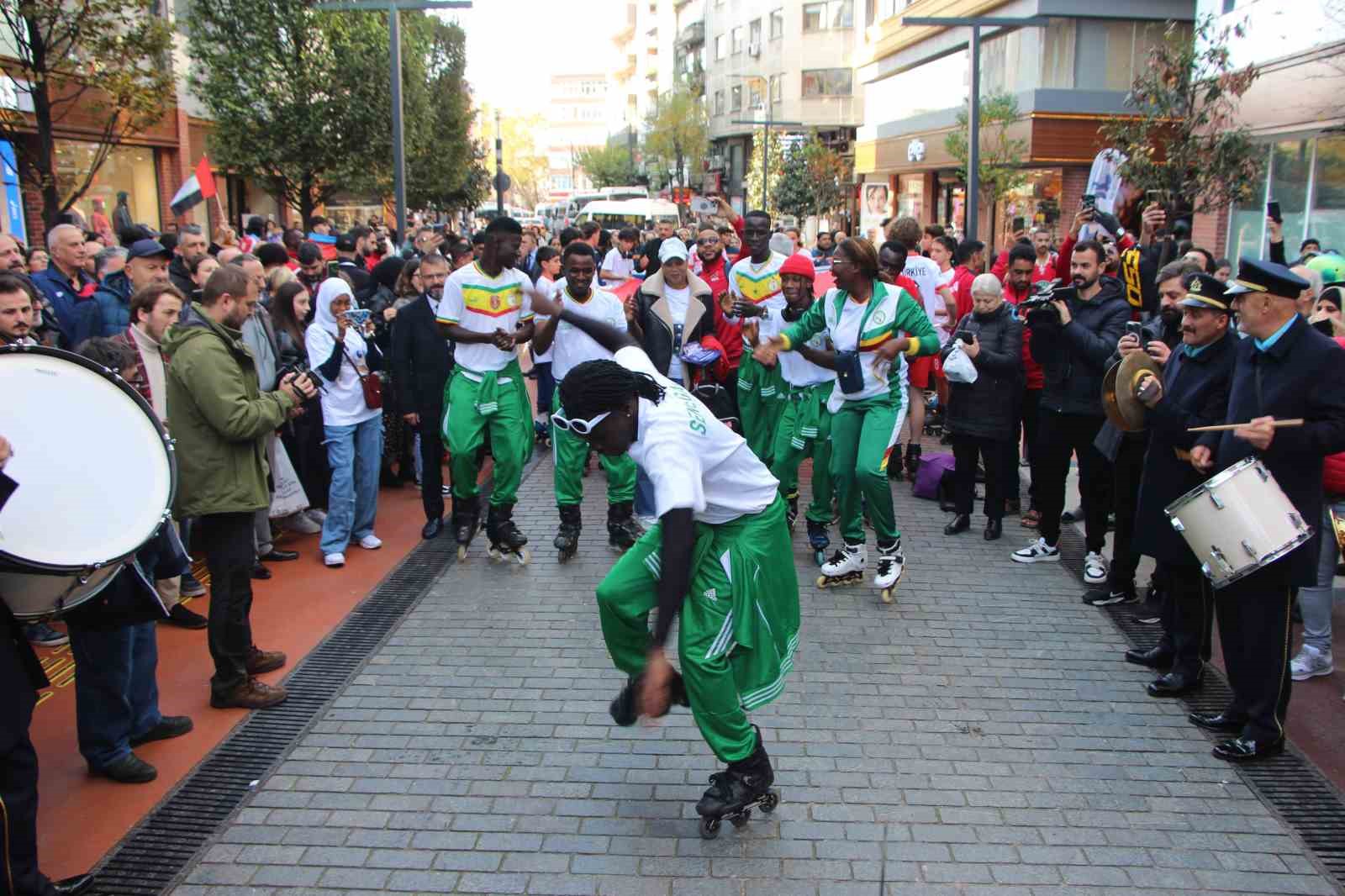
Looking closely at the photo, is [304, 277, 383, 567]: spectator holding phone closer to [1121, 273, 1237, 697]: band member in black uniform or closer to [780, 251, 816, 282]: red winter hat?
[780, 251, 816, 282]: red winter hat

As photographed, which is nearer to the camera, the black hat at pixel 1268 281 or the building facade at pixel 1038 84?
the black hat at pixel 1268 281

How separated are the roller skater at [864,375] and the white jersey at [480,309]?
5.64 feet

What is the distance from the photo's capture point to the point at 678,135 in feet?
210

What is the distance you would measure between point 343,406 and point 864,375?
11.2 feet

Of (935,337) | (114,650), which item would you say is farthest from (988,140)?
(114,650)

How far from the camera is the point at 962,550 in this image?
7.95 m

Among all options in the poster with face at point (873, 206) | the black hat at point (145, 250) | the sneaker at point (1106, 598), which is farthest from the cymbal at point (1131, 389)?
the poster with face at point (873, 206)

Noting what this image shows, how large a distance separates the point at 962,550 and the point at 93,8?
29.9 ft

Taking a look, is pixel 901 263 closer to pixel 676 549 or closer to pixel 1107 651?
pixel 1107 651

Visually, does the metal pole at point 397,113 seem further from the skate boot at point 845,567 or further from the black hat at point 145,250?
the skate boot at point 845,567

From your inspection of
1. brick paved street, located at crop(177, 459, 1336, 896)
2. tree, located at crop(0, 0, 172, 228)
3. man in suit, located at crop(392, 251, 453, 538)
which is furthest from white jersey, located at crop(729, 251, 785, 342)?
tree, located at crop(0, 0, 172, 228)

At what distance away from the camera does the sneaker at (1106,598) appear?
22.3 feet

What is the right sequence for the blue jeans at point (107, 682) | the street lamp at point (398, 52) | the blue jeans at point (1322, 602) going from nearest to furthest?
1. the blue jeans at point (107, 682)
2. the blue jeans at point (1322, 602)
3. the street lamp at point (398, 52)

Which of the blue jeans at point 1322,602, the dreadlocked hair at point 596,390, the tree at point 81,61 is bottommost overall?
the blue jeans at point 1322,602
